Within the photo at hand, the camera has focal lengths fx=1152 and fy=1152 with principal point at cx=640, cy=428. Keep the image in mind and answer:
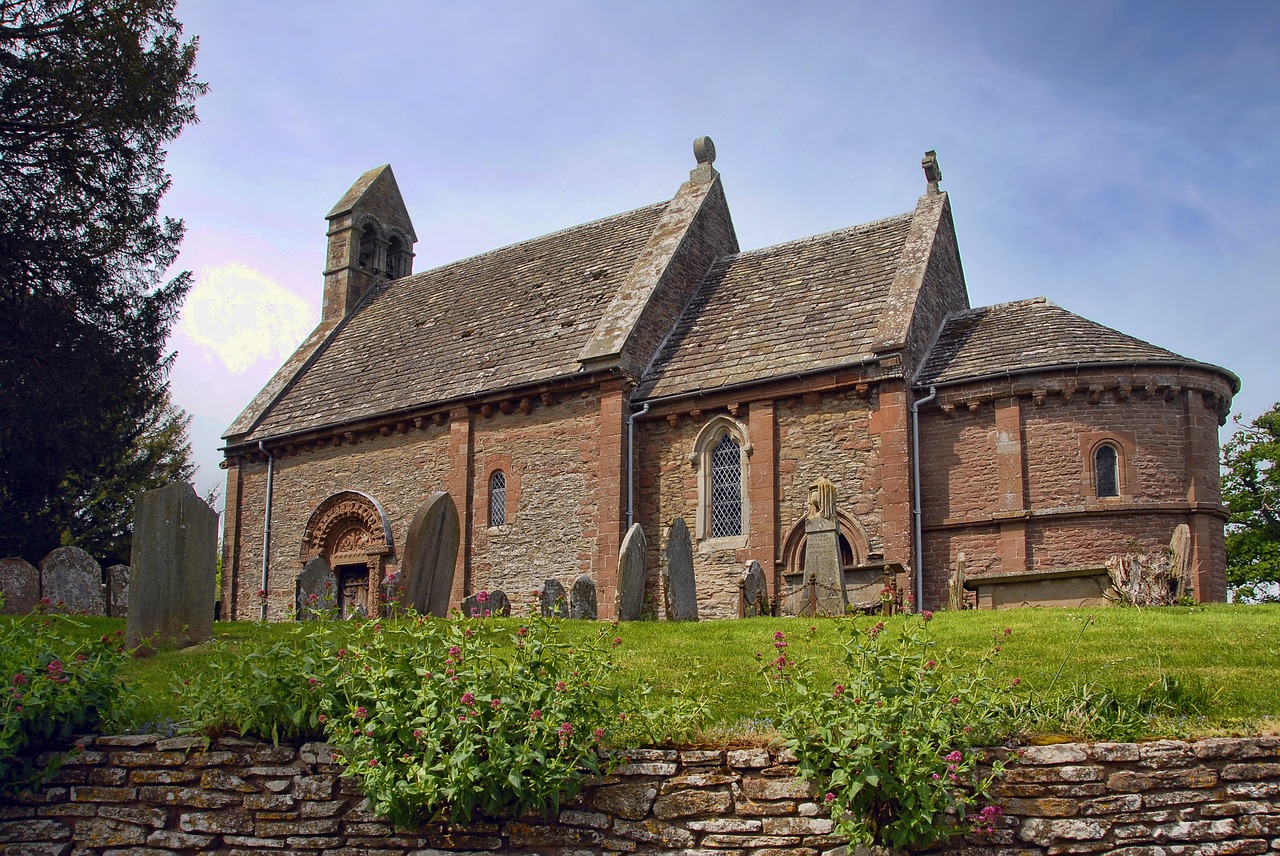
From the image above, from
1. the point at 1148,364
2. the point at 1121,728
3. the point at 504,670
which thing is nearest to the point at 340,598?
the point at 1148,364

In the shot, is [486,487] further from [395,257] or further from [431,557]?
[395,257]

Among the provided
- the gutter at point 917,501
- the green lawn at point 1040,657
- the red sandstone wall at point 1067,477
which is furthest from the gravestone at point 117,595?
the red sandstone wall at point 1067,477

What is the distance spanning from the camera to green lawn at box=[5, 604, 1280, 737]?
8172mm

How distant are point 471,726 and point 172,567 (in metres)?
6.77

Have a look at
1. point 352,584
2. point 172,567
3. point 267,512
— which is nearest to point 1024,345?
point 172,567

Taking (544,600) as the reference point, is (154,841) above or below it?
below

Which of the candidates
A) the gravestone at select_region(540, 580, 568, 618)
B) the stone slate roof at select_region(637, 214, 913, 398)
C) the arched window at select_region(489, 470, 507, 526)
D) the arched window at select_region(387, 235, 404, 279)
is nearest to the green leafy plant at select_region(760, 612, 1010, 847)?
the gravestone at select_region(540, 580, 568, 618)

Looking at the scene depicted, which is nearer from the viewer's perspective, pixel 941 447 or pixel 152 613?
pixel 152 613

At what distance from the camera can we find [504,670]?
7727 mm

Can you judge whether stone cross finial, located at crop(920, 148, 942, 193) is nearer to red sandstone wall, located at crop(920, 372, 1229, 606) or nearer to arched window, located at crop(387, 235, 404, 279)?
red sandstone wall, located at crop(920, 372, 1229, 606)

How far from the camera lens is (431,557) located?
14633mm

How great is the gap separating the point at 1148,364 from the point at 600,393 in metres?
10.1

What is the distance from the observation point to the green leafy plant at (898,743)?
21.7ft

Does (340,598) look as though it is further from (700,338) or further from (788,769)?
(788,769)
